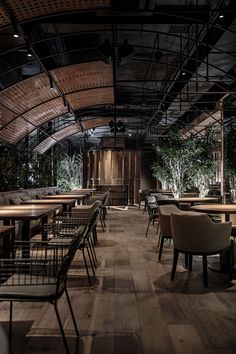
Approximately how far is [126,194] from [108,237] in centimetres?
1000

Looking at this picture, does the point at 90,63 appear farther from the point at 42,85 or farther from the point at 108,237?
the point at 108,237

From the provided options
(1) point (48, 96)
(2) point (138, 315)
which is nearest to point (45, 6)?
(2) point (138, 315)

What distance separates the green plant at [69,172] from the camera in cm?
1667

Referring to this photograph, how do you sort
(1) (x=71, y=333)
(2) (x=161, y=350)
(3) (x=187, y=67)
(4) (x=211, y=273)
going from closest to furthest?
(2) (x=161, y=350), (1) (x=71, y=333), (4) (x=211, y=273), (3) (x=187, y=67)

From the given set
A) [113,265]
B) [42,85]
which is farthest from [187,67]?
[113,265]

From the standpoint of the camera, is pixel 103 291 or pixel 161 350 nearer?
pixel 161 350

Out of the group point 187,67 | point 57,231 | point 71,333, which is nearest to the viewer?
point 71,333

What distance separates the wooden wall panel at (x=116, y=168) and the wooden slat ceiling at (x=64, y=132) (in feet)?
10.2

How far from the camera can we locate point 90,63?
781 centimetres

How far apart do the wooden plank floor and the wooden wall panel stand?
13.9 m

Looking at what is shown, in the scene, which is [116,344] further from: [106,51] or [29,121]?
[29,121]

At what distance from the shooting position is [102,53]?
6496mm

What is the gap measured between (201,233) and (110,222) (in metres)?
6.75

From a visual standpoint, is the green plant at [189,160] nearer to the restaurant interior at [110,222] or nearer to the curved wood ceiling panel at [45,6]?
the restaurant interior at [110,222]
